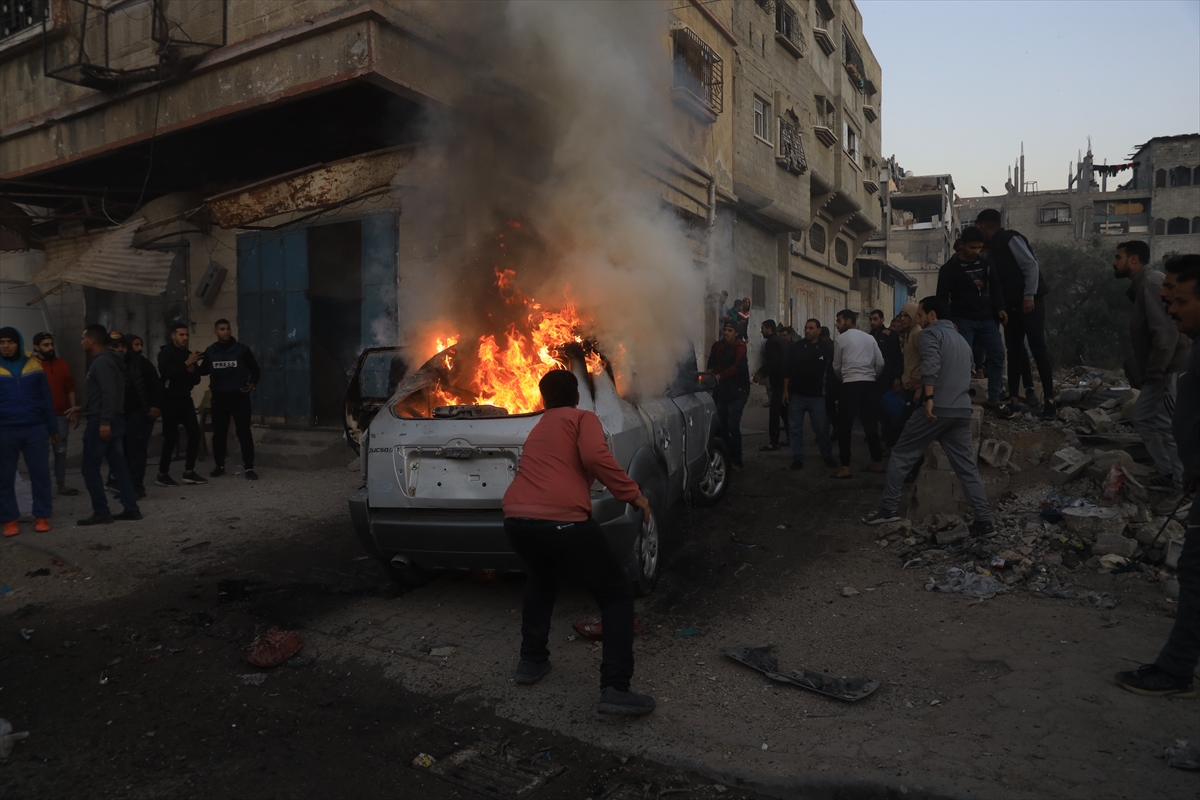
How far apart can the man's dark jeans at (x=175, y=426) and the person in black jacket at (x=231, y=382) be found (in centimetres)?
28

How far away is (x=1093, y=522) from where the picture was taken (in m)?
5.59

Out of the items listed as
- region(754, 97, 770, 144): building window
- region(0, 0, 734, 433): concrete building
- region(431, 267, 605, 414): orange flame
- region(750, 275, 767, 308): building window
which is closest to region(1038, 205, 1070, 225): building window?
region(750, 275, 767, 308): building window

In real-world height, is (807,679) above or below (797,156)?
below

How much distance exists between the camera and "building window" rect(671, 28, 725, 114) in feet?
43.9

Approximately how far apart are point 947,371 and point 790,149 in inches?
540

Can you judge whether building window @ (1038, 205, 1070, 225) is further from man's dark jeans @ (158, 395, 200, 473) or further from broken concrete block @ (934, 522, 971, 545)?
man's dark jeans @ (158, 395, 200, 473)

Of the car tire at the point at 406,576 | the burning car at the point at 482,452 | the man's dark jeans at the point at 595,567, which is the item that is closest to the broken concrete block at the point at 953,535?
the burning car at the point at 482,452

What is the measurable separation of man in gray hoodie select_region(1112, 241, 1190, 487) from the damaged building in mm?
3612

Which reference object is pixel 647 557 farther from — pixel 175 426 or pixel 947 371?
pixel 175 426

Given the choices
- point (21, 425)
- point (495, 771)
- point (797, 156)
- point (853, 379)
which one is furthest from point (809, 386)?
point (797, 156)

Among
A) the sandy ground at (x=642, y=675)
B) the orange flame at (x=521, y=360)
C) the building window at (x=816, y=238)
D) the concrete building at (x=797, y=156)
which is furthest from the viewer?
the building window at (x=816, y=238)

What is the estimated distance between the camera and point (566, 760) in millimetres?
3221

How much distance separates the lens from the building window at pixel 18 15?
12750mm

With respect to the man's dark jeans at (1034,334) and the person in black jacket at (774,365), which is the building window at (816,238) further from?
the man's dark jeans at (1034,334)
